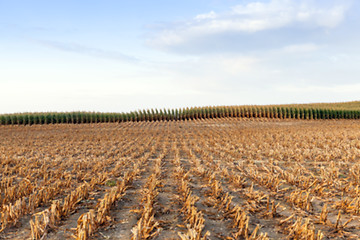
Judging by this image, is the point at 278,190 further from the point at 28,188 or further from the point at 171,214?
the point at 28,188

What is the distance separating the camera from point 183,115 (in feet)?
152

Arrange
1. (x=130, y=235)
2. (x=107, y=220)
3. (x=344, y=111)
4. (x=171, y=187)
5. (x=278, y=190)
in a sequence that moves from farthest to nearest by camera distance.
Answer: (x=344, y=111)
(x=171, y=187)
(x=278, y=190)
(x=107, y=220)
(x=130, y=235)

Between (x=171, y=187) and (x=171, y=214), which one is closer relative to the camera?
(x=171, y=214)

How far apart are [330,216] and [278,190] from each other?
1415mm

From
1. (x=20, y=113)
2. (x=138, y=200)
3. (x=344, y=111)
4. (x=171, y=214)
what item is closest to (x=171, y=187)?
(x=138, y=200)

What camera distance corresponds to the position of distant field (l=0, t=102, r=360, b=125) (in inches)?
1731

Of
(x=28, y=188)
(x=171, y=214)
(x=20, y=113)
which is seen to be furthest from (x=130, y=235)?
(x=20, y=113)

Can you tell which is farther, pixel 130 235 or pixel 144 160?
pixel 144 160

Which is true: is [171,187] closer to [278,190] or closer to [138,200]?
[138,200]

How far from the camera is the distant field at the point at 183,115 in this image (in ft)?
144

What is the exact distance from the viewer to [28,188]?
6.90 m

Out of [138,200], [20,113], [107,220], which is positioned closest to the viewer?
[107,220]

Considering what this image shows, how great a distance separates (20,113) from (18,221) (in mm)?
45943

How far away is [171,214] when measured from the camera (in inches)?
214
